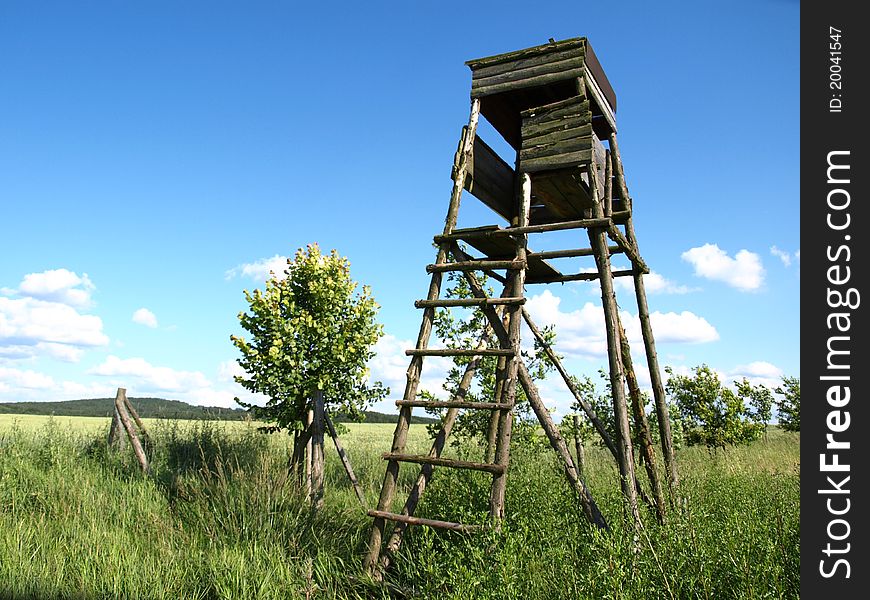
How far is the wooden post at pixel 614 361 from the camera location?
20.0ft

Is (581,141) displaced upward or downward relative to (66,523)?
upward

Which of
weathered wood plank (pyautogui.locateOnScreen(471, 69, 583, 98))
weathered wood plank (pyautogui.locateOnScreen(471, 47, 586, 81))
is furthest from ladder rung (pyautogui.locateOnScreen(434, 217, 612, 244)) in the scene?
weathered wood plank (pyautogui.locateOnScreen(471, 47, 586, 81))

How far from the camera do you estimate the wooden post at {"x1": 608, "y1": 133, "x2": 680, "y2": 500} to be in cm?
816

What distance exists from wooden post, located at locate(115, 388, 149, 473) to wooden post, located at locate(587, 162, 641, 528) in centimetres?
854

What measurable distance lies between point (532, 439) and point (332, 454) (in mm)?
5486

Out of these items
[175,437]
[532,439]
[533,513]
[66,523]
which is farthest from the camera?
[175,437]

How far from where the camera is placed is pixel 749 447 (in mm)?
19266

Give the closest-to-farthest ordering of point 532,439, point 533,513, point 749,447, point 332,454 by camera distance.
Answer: point 533,513 → point 532,439 → point 332,454 → point 749,447

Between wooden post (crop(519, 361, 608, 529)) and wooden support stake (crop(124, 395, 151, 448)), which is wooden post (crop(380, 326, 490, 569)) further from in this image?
wooden support stake (crop(124, 395, 151, 448))

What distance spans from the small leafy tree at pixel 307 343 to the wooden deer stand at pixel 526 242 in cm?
352

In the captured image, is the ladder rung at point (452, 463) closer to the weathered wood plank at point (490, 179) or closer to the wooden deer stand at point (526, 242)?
the wooden deer stand at point (526, 242)
